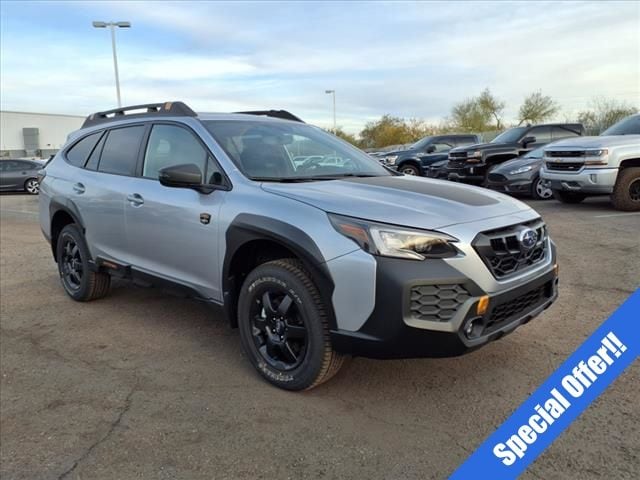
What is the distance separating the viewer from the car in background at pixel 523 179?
1110 centimetres

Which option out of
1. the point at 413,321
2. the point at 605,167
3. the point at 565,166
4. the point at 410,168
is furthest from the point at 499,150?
the point at 413,321

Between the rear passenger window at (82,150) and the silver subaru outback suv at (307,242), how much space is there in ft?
1.42

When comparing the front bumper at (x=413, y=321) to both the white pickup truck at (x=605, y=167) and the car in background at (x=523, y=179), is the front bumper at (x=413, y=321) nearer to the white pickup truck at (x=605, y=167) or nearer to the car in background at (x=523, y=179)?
the white pickup truck at (x=605, y=167)

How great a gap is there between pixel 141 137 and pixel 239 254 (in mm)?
1678

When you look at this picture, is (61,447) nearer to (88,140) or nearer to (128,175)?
(128,175)

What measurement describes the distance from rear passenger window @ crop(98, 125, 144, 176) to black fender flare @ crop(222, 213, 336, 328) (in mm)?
1492

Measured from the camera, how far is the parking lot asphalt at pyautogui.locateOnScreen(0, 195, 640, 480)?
8.14 ft

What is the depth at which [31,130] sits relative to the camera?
192ft

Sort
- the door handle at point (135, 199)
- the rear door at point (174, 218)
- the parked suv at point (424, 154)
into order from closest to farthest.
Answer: the rear door at point (174, 218)
the door handle at point (135, 199)
the parked suv at point (424, 154)

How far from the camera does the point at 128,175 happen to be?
430 centimetres

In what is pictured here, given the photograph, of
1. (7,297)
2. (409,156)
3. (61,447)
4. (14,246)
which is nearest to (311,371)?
(61,447)

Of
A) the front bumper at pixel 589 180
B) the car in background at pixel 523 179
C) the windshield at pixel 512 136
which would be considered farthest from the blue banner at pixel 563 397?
the windshield at pixel 512 136

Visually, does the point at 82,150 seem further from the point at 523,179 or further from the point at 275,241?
the point at 523,179

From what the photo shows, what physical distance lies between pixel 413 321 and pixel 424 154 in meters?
14.9
